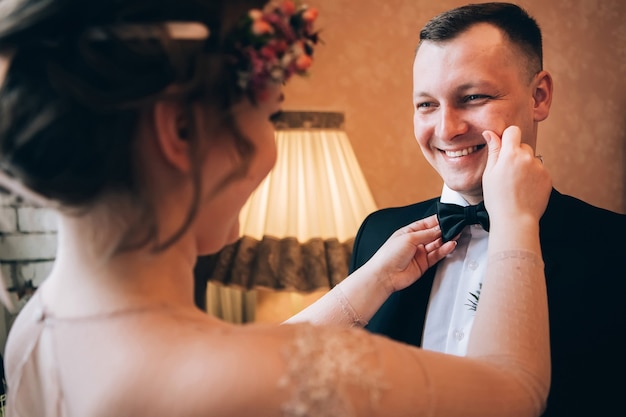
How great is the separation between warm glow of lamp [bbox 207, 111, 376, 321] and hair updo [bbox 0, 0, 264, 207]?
50.3 inches

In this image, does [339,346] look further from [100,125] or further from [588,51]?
[588,51]

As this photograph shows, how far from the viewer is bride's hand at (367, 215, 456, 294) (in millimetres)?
1320

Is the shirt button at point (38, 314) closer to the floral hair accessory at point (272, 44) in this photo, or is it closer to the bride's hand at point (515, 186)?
the floral hair accessory at point (272, 44)

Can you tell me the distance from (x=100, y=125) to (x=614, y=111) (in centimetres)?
296

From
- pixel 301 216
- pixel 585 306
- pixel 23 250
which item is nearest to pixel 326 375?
pixel 585 306

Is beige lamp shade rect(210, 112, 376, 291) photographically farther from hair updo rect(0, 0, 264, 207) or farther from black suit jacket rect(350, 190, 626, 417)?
hair updo rect(0, 0, 264, 207)

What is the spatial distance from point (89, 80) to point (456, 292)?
1.04 meters

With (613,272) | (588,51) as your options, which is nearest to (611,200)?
(588,51)

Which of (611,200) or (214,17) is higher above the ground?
(214,17)

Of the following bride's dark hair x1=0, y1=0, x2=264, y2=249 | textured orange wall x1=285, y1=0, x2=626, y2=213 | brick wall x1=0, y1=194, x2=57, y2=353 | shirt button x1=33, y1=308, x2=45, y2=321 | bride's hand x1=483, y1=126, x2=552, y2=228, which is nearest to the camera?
bride's dark hair x1=0, y1=0, x2=264, y2=249

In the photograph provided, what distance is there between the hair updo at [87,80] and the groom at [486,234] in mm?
844

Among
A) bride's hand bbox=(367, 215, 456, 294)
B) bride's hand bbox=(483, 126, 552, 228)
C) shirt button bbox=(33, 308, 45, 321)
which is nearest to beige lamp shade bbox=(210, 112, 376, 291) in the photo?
bride's hand bbox=(367, 215, 456, 294)

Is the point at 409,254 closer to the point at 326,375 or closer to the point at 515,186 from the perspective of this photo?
the point at 515,186

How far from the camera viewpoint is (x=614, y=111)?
3045mm
